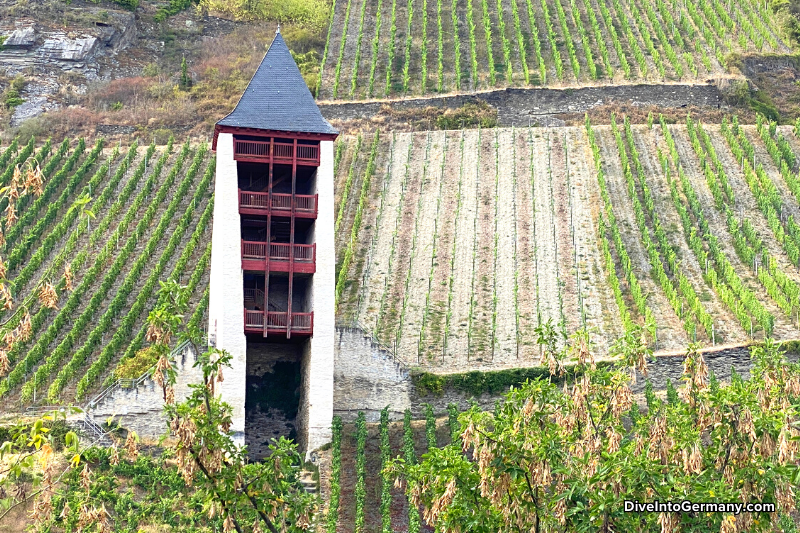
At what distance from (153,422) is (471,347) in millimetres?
8827

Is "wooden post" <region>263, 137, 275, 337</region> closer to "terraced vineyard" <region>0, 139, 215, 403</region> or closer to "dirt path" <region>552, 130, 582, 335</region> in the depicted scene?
"terraced vineyard" <region>0, 139, 215, 403</region>

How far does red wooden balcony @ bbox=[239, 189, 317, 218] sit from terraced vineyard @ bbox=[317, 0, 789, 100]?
65.2ft

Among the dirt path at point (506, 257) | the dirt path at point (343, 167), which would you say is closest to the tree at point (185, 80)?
the dirt path at point (343, 167)

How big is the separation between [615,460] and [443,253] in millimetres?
24296

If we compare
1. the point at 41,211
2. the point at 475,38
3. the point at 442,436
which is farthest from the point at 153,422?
the point at 475,38

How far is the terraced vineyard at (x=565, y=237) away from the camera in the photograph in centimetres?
3472

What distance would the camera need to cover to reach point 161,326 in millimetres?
15609

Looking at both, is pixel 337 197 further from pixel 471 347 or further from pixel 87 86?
pixel 87 86

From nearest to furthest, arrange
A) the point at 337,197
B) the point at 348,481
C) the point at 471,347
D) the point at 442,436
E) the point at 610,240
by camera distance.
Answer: the point at 348,481, the point at 442,436, the point at 471,347, the point at 610,240, the point at 337,197

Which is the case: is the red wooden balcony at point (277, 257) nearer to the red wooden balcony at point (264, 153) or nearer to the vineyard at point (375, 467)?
the red wooden balcony at point (264, 153)

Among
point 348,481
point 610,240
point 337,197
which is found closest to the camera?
point 348,481

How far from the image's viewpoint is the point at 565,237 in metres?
39.8

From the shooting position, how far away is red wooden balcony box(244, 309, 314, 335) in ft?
99.2

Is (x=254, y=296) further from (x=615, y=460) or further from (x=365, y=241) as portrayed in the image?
(x=615, y=460)
